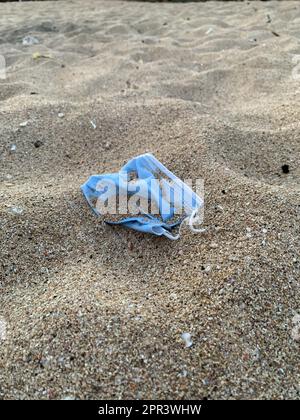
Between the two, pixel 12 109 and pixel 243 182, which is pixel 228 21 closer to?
pixel 12 109

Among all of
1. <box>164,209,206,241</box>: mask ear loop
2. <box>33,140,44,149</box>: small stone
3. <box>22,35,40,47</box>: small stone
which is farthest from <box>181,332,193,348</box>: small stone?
<box>22,35,40,47</box>: small stone

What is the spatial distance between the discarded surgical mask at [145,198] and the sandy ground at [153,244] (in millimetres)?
50

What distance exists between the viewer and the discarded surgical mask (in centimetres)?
155

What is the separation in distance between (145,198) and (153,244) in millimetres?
250

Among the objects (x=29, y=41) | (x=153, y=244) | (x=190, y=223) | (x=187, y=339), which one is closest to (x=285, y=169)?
(x=190, y=223)

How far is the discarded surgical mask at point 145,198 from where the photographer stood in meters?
1.55

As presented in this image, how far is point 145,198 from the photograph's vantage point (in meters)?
1.67

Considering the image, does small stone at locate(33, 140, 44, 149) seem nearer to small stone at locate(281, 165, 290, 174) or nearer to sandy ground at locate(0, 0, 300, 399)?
sandy ground at locate(0, 0, 300, 399)

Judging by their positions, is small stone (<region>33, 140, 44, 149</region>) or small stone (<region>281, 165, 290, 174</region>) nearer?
small stone (<region>281, 165, 290, 174</region>)

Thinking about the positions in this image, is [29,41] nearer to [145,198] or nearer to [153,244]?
[145,198]

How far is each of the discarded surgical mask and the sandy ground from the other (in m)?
0.05

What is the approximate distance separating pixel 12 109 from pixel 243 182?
1.40 m

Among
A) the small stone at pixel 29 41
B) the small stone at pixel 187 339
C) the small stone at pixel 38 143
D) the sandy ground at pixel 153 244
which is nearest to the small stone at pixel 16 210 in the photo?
the sandy ground at pixel 153 244
